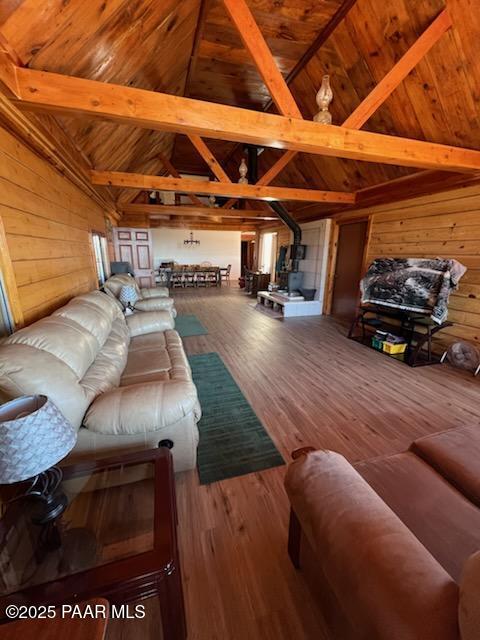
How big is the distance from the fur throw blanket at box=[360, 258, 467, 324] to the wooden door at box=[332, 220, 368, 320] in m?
1.06

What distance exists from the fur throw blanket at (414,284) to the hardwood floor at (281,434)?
76cm

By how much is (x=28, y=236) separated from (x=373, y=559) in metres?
2.58

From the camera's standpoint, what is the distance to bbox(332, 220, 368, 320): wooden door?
5.02 m

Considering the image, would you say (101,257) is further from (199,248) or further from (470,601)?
(199,248)

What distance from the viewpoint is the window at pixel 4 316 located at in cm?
158

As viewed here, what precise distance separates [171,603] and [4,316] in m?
1.72

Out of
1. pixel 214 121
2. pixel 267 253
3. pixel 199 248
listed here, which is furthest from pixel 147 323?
pixel 199 248

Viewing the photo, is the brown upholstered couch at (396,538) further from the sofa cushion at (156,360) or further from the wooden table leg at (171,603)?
the sofa cushion at (156,360)

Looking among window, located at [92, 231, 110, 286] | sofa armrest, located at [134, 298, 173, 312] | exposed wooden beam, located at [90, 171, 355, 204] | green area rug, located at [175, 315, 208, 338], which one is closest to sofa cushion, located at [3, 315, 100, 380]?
sofa armrest, located at [134, 298, 173, 312]

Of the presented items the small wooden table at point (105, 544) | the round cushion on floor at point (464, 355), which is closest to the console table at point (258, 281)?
the round cushion on floor at point (464, 355)

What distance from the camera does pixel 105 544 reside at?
35.0 inches

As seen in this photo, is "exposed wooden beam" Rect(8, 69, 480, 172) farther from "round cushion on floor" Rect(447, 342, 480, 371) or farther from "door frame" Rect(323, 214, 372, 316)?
"door frame" Rect(323, 214, 372, 316)

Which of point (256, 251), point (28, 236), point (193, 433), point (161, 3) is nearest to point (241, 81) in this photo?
point (161, 3)

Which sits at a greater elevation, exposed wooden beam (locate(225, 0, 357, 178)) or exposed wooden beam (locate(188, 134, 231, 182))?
exposed wooden beam (locate(225, 0, 357, 178))
